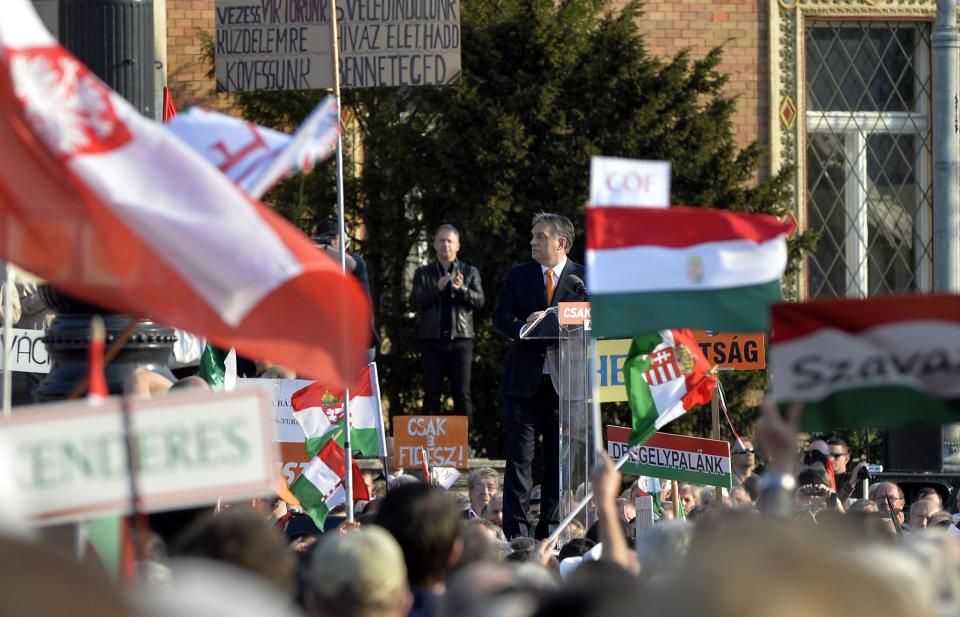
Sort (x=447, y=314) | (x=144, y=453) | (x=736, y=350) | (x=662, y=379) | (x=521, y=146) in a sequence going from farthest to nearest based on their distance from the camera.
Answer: (x=521, y=146), (x=447, y=314), (x=736, y=350), (x=662, y=379), (x=144, y=453)

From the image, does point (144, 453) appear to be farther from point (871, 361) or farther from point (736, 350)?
point (736, 350)

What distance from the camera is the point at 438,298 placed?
13.2 meters

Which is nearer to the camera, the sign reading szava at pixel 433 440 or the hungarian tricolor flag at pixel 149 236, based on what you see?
the hungarian tricolor flag at pixel 149 236

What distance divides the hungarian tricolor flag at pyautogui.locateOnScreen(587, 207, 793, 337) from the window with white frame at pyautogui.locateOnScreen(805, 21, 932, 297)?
15083 millimetres

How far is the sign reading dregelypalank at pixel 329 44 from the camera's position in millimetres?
10516

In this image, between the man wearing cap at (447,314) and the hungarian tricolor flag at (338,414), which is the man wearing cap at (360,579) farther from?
the man wearing cap at (447,314)

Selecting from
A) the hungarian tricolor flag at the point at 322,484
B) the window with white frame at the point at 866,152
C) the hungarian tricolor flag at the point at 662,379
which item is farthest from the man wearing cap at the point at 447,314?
the window with white frame at the point at 866,152

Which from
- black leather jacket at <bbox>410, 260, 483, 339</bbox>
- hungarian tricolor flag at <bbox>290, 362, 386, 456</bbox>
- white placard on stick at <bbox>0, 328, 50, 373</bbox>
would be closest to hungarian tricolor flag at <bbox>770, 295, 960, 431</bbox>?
hungarian tricolor flag at <bbox>290, 362, 386, 456</bbox>

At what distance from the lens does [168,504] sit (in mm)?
3824

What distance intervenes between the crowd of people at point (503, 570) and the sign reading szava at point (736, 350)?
5.19 meters

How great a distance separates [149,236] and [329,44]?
517cm

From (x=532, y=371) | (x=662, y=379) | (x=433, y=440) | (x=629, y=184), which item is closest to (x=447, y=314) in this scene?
(x=433, y=440)

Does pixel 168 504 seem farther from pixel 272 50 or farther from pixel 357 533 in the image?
pixel 272 50

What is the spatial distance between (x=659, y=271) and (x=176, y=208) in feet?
5.31
